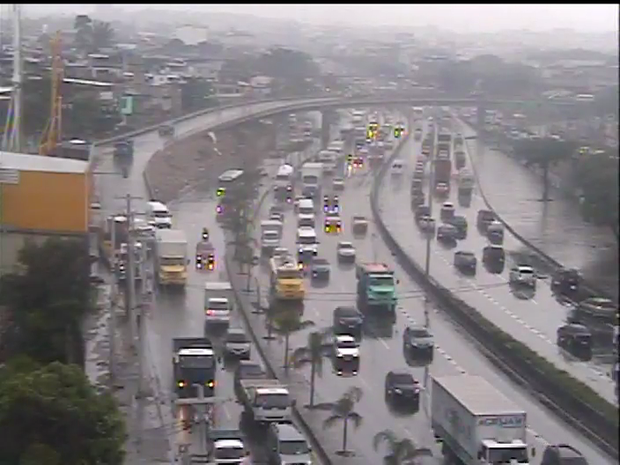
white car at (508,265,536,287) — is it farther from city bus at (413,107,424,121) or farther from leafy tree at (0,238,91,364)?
city bus at (413,107,424,121)

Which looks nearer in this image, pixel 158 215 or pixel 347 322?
pixel 347 322

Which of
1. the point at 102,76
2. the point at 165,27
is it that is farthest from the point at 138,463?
the point at 165,27

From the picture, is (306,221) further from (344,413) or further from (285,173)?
(344,413)

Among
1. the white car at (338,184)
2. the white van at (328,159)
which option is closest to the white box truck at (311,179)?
the white car at (338,184)

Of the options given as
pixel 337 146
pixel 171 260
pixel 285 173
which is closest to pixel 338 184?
pixel 285 173

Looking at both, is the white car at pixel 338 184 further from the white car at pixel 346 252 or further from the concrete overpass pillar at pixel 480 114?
the white car at pixel 346 252

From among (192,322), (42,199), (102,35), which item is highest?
(102,35)
